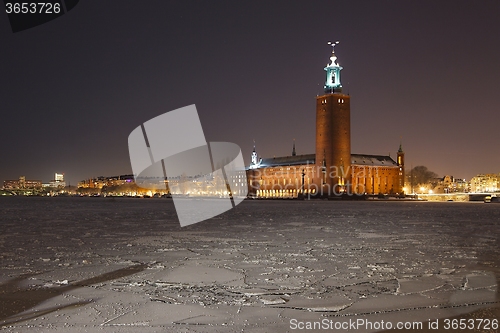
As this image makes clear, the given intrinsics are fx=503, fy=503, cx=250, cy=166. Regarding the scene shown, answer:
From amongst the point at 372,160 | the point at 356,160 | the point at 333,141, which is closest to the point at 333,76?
the point at 333,141

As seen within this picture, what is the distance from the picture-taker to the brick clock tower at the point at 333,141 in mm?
94125

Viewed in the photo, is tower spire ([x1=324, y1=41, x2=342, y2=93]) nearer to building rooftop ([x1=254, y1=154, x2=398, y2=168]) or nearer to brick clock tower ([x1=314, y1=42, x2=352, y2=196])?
brick clock tower ([x1=314, y1=42, x2=352, y2=196])

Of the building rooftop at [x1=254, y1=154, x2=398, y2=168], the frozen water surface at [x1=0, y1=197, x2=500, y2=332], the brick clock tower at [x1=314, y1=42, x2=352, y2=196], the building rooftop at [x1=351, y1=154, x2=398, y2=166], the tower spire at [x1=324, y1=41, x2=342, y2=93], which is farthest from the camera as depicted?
the building rooftop at [x1=351, y1=154, x2=398, y2=166]

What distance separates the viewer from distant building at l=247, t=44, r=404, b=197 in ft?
→ 309

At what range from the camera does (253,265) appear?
8.91 m

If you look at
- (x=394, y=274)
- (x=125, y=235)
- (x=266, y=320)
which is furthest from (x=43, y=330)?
(x=125, y=235)

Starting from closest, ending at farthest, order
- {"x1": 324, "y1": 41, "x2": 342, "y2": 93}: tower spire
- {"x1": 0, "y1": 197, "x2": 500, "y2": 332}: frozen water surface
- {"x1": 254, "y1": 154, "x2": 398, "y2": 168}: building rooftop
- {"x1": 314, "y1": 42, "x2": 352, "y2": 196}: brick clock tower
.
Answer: {"x1": 0, "y1": 197, "x2": 500, "y2": 332}: frozen water surface → {"x1": 314, "y1": 42, "x2": 352, "y2": 196}: brick clock tower → {"x1": 324, "y1": 41, "x2": 342, "y2": 93}: tower spire → {"x1": 254, "y1": 154, "x2": 398, "y2": 168}: building rooftop

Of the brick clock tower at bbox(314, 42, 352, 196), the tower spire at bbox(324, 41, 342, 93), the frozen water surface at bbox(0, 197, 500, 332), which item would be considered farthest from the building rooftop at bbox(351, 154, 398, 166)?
the frozen water surface at bbox(0, 197, 500, 332)

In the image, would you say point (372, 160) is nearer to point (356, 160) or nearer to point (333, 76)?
point (356, 160)

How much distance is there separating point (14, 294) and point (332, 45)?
102 m

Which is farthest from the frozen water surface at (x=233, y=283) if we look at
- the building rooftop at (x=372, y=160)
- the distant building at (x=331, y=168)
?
the building rooftop at (x=372, y=160)

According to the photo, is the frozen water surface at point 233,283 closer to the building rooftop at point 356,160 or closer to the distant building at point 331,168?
the distant building at point 331,168

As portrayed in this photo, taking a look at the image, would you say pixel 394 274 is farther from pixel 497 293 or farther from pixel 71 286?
pixel 71 286

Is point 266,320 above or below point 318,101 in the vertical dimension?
below
